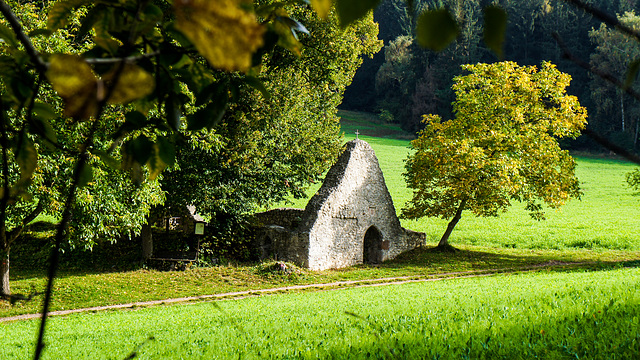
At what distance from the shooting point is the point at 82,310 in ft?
39.9

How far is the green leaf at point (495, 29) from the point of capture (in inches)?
25.3

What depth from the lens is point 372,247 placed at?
20.6 meters

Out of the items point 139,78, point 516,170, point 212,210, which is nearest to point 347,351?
point 139,78

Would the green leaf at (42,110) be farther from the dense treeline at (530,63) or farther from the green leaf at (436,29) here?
the dense treeline at (530,63)

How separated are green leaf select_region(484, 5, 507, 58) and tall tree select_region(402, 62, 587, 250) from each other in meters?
18.4

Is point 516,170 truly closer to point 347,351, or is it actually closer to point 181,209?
point 181,209

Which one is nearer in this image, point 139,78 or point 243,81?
point 139,78

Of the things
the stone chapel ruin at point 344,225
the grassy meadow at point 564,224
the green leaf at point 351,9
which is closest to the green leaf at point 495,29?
the green leaf at point 351,9

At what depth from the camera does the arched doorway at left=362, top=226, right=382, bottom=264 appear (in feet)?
66.1

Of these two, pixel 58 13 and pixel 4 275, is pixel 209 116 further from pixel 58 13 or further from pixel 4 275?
A: pixel 4 275

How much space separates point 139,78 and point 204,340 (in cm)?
539

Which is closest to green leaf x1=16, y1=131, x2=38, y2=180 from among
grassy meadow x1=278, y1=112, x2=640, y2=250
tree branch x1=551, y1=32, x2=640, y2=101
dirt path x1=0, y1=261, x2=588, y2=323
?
tree branch x1=551, y1=32, x2=640, y2=101

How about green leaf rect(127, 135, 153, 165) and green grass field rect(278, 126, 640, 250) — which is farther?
green grass field rect(278, 126, 640, 250)

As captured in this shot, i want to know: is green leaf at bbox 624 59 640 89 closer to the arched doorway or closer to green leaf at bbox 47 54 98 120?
green leaf at bbox 47 54 98 120
